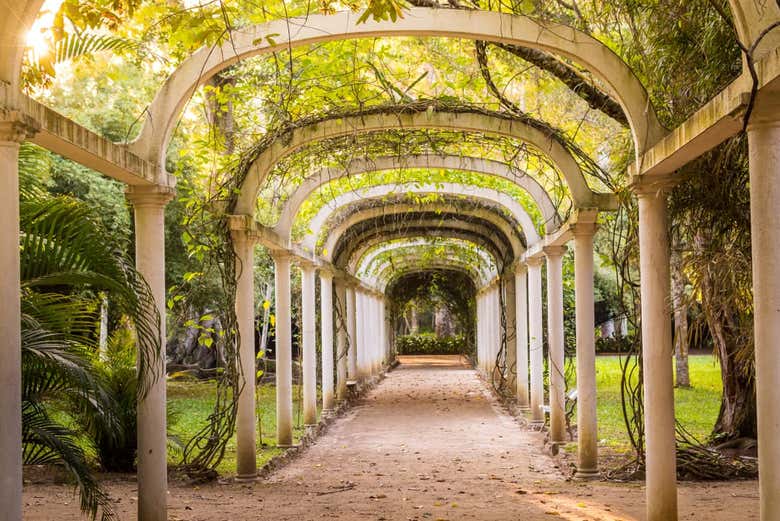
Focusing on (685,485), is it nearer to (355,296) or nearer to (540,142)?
(540,142)

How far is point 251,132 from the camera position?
→ 9.07 meters

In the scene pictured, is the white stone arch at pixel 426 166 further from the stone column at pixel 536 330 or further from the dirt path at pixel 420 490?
the dirt path at pixel 420 490

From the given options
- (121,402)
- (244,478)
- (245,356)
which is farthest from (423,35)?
(121,402)

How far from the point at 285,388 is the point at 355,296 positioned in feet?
29.9

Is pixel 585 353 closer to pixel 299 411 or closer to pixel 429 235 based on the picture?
pixel 299 411

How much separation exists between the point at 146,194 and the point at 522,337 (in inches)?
378

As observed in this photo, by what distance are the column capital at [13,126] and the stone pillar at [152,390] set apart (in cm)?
209

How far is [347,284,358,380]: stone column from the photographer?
1864 centimetres

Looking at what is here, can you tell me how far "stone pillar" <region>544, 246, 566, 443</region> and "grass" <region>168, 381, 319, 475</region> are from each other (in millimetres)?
3471

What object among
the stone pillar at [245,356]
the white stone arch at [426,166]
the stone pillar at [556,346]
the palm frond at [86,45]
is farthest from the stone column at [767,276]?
the stone pillar at [556,346]

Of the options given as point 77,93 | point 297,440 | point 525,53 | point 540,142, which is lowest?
point 297,440

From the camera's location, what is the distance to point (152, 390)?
19.3 feet

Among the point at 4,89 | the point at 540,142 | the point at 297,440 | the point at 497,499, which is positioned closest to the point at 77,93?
the point at 297,440

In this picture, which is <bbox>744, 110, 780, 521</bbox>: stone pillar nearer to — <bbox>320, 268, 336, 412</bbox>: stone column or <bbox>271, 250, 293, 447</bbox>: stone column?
<bbox>271, 250, 293, 447</bbox>: stone column
